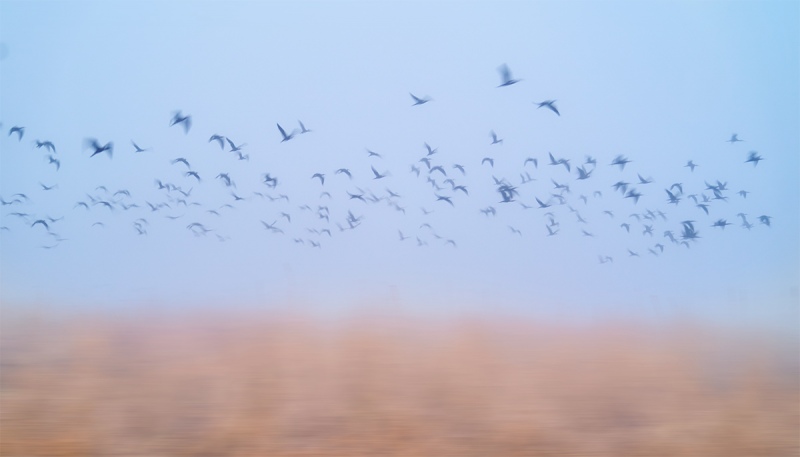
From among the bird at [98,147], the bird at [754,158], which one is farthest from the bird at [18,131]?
the bird at [754,158]

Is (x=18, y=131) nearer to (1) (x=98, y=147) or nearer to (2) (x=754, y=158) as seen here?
(1) (x=98, y=147)

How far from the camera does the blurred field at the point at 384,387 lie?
4.00 metres

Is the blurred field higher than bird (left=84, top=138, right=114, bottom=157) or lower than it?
lower

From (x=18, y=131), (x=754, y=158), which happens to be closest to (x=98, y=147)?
(x=18, y=131)

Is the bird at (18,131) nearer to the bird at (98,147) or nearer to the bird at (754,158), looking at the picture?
the bird at (98,147)

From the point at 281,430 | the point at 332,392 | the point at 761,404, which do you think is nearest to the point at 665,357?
the point at 761,404

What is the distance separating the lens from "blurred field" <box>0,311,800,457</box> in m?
4.00

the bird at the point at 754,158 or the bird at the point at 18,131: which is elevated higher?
the bird at the point at 18,131

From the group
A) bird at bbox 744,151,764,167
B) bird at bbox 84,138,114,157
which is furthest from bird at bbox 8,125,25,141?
bird at bbox 744,151,764,167

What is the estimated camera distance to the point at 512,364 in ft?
14.2

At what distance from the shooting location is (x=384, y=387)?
4191 mm

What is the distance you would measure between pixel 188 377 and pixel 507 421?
1.74 meters

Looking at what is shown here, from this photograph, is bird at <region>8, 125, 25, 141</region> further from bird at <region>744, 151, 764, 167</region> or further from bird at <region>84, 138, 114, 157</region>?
bird at <region>744, 151, 764, 167</region>

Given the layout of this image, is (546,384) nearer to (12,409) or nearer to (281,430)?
(281,430)
